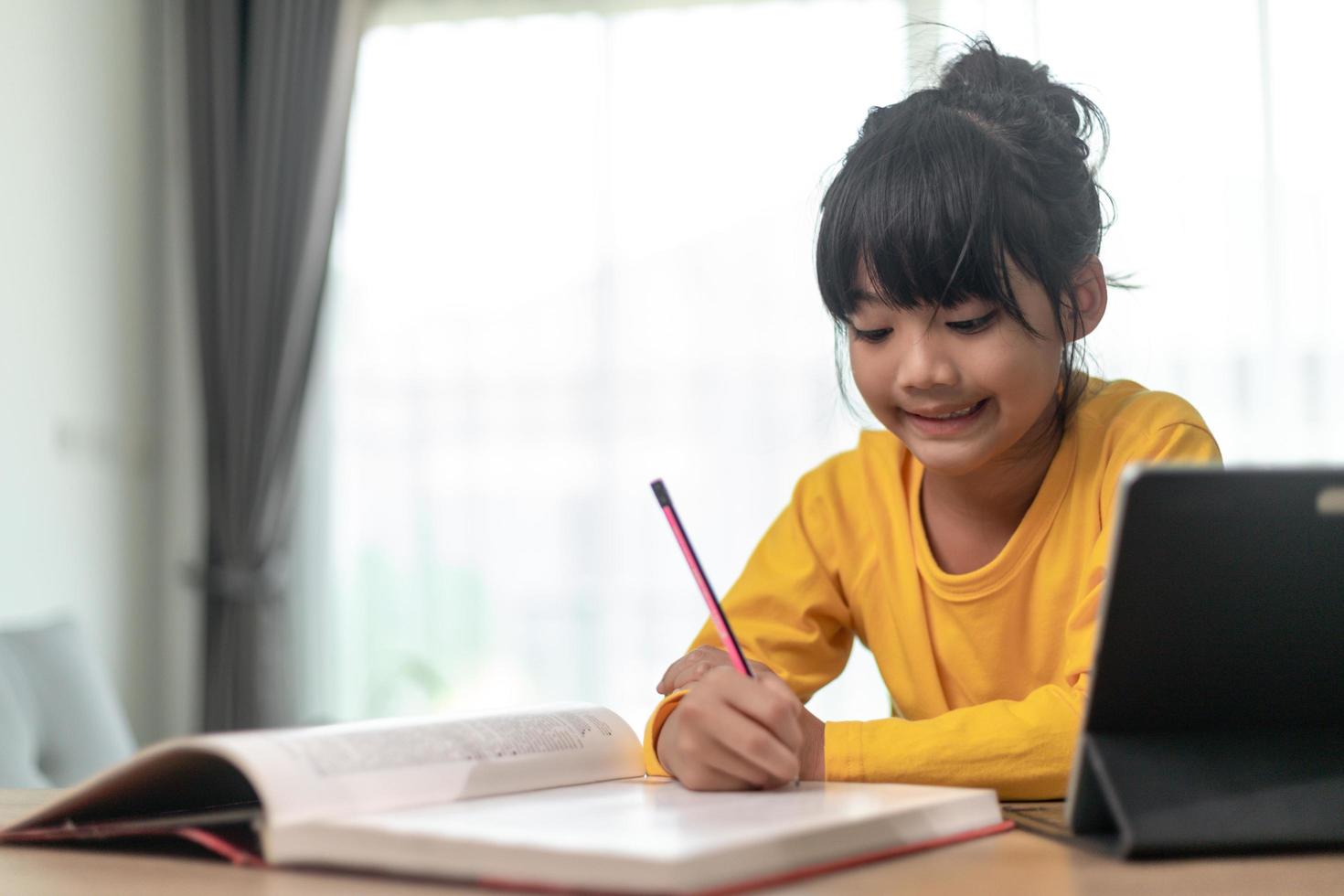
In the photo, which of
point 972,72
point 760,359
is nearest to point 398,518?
point 760,359

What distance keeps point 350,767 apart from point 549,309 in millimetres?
2611

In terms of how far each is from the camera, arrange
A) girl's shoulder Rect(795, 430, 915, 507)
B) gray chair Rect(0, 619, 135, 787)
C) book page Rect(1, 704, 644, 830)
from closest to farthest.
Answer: book page Rect(1, 704, 644, 830), girl's shoulder Rect(795, 430, 915, 507), gray chair Rect(0, 619, 135, 787)

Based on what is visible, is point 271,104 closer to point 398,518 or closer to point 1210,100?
point 398,518

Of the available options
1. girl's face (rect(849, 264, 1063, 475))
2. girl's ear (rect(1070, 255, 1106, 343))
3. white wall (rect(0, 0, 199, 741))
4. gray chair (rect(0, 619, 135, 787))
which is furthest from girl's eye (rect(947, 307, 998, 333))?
white wall (rect(0, 0, 199, 741))

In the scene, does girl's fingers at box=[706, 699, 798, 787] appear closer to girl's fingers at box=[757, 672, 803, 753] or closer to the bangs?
girl's fingers at box=[757, 672, 803, 753]

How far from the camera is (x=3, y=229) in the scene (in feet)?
8.91

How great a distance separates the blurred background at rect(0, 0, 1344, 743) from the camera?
9.75ft

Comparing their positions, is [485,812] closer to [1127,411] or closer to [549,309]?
[1127,411]

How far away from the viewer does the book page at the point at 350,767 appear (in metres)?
0.67

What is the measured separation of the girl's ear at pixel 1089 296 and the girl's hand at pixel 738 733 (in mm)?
503

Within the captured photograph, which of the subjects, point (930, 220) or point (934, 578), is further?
point (934, 578)

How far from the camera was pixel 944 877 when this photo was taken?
0.62m

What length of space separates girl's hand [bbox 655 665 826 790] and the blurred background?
84.5 inches

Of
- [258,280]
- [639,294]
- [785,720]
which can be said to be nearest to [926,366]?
[785,720]
